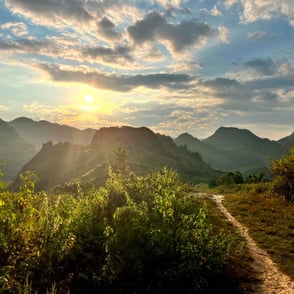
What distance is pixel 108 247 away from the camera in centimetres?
1266

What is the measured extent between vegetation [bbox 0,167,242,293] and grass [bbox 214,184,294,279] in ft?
14.7

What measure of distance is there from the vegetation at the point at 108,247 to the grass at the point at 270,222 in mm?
4475

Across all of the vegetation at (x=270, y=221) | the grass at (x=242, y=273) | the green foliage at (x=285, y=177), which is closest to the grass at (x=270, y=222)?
the vegetation at (x=270, y=221)

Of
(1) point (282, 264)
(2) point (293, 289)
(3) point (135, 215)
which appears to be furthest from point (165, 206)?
(1) point (282, 264)

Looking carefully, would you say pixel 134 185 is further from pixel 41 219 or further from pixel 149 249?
pixel 41 219

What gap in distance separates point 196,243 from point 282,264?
5.04 metres

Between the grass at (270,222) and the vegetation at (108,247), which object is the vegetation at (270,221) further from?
the vegetation at (108,247)

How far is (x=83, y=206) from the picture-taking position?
1455cm

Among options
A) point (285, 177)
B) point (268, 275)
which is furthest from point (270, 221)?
point (268, 275)

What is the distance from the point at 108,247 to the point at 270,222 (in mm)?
15658

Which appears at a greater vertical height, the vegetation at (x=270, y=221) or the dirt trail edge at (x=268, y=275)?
the vegetation at (x=270, y=221)

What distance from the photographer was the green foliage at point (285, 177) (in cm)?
3381

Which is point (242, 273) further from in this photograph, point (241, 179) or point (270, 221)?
point (241, 179)

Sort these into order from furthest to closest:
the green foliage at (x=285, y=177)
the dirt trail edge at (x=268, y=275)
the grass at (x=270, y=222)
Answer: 1. the green foliage at (x=285, y=177)
2. the grass at (x=270, y=222)
3. the dirt trail edge at (x=268, y=275)
